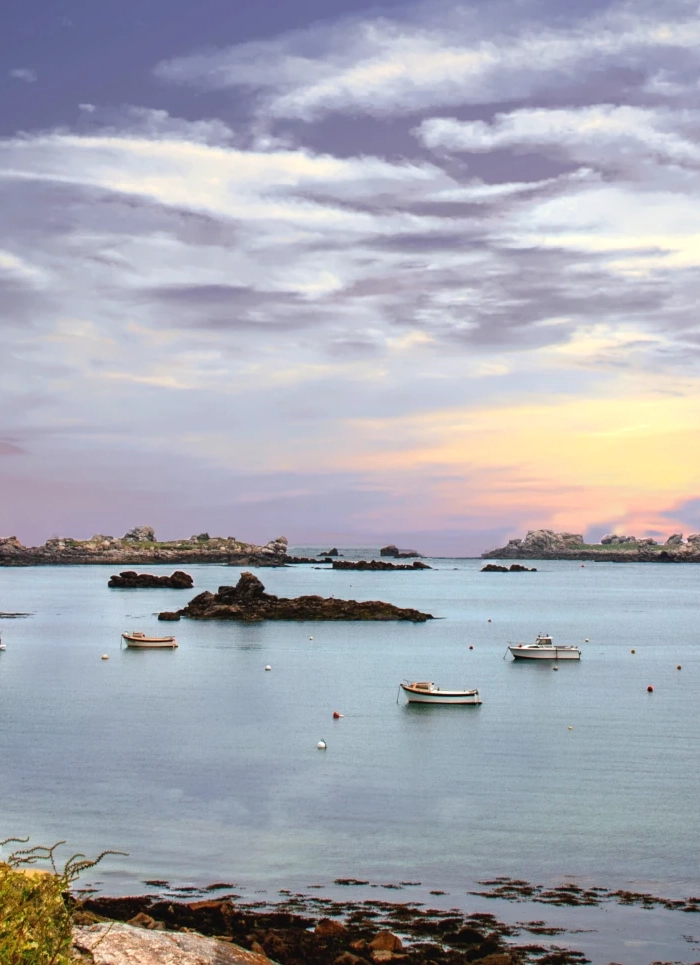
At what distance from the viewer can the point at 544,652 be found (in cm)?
8394

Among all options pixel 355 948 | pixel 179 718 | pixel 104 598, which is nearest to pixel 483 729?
pixel 179 718

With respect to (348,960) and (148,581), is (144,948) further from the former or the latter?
(148,581)

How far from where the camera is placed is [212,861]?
2917 cm

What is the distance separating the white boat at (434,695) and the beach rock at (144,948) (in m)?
46.0

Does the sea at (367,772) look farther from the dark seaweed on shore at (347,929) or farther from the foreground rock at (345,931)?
the foreground rock at (345,931)

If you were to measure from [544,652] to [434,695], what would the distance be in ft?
85.5

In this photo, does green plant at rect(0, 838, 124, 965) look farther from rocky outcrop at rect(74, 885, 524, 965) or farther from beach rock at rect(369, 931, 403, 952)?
beach rock at rect(369, 931, 403, 952)

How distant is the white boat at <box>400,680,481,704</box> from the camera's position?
6041cm

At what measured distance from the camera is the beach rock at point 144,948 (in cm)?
1291

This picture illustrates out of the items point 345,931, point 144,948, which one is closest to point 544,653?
point 345,931

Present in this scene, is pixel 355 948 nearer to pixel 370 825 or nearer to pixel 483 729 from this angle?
pixel 370 825

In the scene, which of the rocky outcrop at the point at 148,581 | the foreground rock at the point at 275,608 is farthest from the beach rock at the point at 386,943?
the rocky outcrop at the point at 148,581

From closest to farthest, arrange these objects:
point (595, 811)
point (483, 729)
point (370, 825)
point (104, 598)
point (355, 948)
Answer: point (355, 948)
point (370, 825)
point (595, 811)
point (483, 729)
point (104, 598)

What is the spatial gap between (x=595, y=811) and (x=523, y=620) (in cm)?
9279
